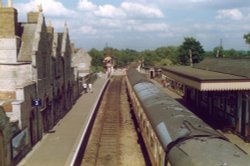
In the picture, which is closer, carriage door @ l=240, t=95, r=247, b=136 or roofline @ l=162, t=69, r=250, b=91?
roofline @ l=162, t=69, r=250, b=91

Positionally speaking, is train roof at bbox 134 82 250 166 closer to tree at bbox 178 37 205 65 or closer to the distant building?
tree at bbox 178 37 205 65

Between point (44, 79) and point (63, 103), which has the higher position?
point (44, 79)

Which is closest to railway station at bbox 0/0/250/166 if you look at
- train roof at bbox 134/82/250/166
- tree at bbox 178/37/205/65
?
train roof at bbox 134/82/250/166

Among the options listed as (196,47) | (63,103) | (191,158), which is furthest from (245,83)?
(196,47)

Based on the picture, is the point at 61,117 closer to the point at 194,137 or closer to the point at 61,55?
the point at 61,55

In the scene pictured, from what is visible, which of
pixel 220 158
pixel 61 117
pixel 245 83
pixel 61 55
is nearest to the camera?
pixel 220 158

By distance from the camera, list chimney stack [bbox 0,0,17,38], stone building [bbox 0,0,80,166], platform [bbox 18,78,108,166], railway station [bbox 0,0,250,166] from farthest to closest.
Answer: chimney stack [bbox 0,0,17,38], stone building [bbox 0,0,80,166], platform [bbox 18,78,108,166], railway station [bbox 0,0,250,166]

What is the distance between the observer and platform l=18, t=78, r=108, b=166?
17.9 m

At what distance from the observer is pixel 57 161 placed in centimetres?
1794

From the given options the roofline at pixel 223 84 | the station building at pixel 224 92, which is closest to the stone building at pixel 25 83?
the station building at pixel 224 92

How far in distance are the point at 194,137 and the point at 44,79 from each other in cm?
1645

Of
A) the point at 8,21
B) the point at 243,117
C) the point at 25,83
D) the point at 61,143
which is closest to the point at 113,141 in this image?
the point at 61,143

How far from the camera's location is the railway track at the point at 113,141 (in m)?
18.7

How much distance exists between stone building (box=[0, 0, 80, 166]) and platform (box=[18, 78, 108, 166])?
1.76 ft
